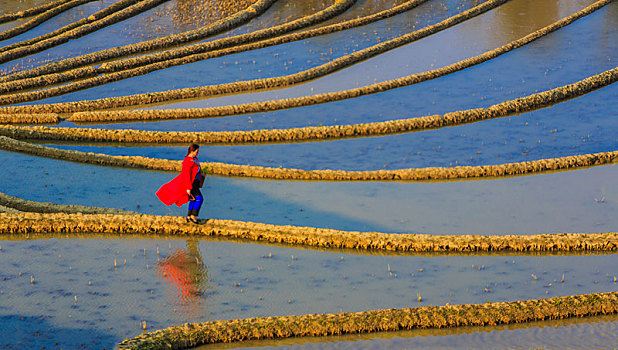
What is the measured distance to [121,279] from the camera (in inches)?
306

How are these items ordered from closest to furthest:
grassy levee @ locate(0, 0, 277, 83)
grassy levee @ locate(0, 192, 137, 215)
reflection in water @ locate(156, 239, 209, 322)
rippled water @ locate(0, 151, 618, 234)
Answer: reflection in water @ locate(156, 239, 209, 322) → rippled water @ locate(0, 151, 618, 234) → grassy levee @ locate(0, 192, 137, 215) → grassy levee @ locate(0, 0, 277, 83)

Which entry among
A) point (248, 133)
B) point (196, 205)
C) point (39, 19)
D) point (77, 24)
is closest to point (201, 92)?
point (248, 133)

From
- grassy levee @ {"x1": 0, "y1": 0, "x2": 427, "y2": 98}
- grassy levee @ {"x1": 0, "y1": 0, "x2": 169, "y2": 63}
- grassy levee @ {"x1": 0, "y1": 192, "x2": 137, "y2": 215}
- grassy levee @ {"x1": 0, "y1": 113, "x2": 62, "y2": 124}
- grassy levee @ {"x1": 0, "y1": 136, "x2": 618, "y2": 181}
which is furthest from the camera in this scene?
grassy levee @ {"x1": 0, "y1": 0, "x2": 169, "y2": 63}

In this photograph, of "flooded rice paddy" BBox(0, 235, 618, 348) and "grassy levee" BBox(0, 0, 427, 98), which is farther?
"grassy levee" BBox(0, 0, 427, 98)

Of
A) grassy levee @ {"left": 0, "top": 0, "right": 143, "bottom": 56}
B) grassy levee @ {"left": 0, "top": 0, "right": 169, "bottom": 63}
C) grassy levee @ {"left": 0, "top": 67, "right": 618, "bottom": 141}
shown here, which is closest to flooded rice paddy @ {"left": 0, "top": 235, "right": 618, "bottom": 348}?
grassy levee @ {"left": 0, "top": 67, "right": 618, "bottom": 141}

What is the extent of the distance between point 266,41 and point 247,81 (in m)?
3.33

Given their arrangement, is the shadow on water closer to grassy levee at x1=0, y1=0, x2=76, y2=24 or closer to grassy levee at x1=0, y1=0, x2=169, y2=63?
grassy levee at x1=0, y1=0, x2=169, y2=63

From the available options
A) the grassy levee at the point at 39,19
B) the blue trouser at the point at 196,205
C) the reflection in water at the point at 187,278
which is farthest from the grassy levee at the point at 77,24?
the reflection in water at the point at 187,278

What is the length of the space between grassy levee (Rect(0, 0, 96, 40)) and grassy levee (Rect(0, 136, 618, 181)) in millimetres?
9972

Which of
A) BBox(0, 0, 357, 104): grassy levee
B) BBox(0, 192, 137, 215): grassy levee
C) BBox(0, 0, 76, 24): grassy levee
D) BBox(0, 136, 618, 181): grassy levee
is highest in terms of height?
BBox(0, 0, 76, 24): grassy levee

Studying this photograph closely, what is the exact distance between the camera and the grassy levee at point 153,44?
54.4 feet

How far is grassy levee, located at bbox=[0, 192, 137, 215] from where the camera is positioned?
31.0ft

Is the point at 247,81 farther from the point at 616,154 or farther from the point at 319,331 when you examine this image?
the point at 319,331

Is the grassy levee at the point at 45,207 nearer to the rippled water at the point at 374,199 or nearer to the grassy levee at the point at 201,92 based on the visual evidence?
the rippled water at the point at 374,199
